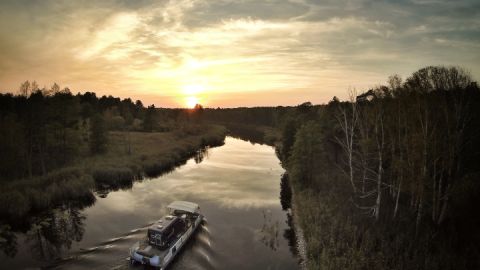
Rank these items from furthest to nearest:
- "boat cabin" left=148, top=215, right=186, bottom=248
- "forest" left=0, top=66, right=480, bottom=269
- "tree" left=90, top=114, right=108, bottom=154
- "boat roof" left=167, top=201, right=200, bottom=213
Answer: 1. "tree" left=90, top=114, right=108, bottom=154
2. "boat roof" left=167, top=201, right=200, bottom=213
3. "boat cabin" left=148, top=215, right=186, bottom=248
4. "forest" left=0, top=66, right=480, bottom=269

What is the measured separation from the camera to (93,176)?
170ft

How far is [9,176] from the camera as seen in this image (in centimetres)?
4822

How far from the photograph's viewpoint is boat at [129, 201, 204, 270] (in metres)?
25.6

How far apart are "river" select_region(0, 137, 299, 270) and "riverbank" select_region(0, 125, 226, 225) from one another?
3088 mm

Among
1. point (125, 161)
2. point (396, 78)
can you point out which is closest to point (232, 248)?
point (396, 78)

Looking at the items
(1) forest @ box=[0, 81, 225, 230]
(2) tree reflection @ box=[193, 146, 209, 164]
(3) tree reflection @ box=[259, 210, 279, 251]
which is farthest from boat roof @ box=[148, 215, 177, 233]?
(2) tree reflection @ box=[193, 146, 209, 164]

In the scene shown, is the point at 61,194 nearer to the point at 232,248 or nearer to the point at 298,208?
the point at 232,248

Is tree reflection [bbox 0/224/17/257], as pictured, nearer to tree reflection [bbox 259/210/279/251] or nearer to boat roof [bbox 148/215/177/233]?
boat roof [bbox 148/215/177/233]

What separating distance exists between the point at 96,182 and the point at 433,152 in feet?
167

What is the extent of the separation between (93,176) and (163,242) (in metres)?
31.1

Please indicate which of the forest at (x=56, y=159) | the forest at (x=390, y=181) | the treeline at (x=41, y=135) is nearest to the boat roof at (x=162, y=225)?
the forest at (x=390, y=181)

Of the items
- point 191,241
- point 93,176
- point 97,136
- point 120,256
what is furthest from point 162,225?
point 97,136

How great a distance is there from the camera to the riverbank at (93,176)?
36938mm

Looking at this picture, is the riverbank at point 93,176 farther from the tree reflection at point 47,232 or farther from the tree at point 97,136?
the tree at point 97,136
